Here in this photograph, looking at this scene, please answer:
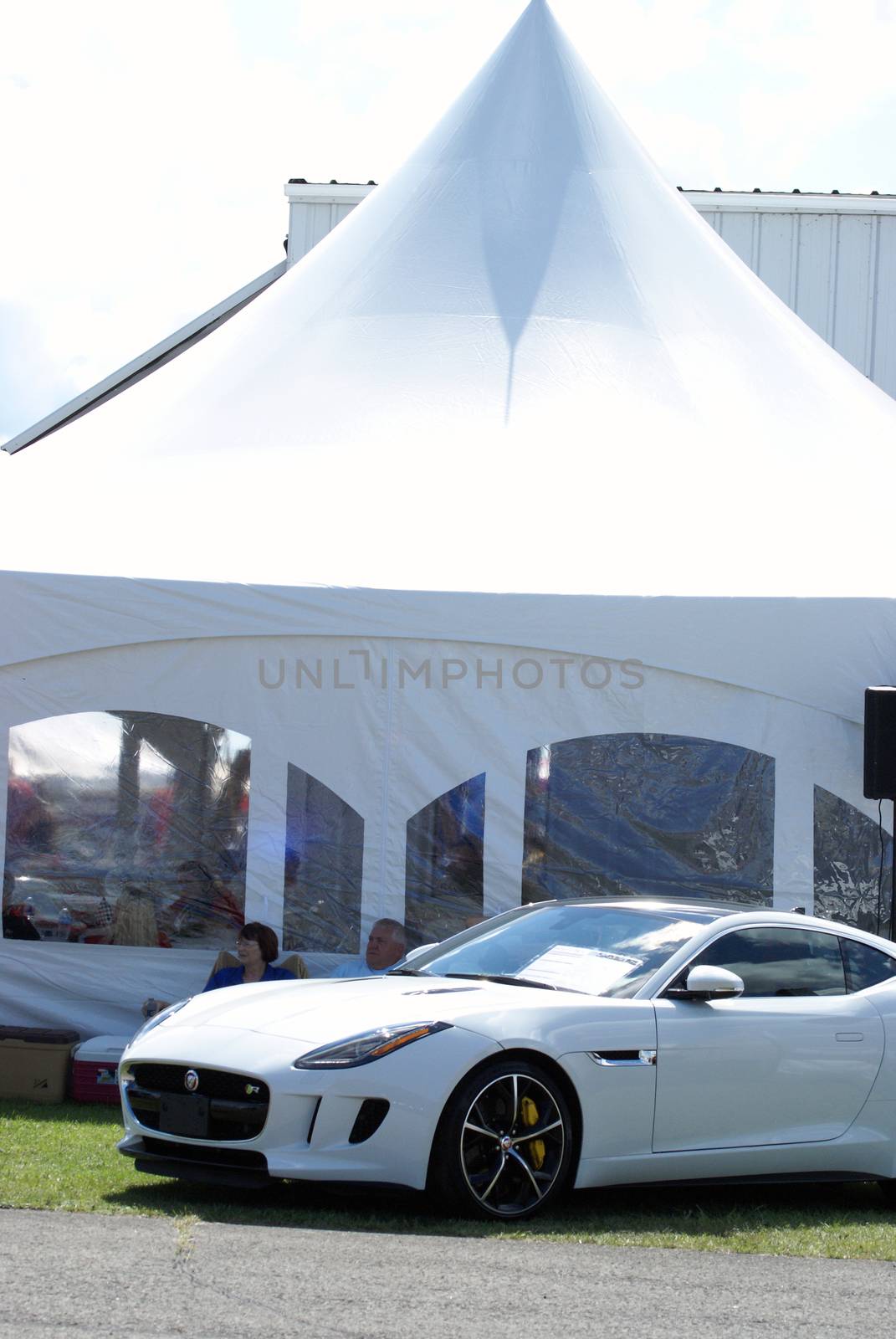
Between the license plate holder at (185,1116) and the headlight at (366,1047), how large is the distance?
1.42ft

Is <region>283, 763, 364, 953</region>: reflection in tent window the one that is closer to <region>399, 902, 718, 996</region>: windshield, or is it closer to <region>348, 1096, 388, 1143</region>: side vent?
<region>399, 902, 718, 996</region>: windshield

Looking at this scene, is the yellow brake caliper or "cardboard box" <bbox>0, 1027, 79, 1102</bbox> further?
"cardboard box" <bbox>0, 1027, 79, 1102</bbox>

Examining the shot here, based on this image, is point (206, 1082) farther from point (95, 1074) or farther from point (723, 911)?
point (95, 1074)

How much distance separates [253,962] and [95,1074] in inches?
41.7

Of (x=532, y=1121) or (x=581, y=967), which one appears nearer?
(x=532, y=1121)

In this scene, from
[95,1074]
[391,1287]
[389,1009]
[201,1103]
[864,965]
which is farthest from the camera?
[95,1074]

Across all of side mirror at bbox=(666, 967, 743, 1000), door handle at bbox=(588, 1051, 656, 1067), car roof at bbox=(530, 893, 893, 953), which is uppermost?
car roof at bbox=(530, 893, 893, 953)

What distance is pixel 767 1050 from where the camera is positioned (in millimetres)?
6438

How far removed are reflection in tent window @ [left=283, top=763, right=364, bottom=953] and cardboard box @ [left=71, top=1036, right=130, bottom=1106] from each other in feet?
4.21

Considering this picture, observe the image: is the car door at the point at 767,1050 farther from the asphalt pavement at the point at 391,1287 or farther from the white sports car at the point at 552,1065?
the asphalt pavement at the point at 391,1287

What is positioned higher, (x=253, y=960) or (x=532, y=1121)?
(x=253, y=960)

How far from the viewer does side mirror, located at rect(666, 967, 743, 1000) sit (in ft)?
20.6

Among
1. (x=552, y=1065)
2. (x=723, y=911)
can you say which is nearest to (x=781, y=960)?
(x=723, y=911)

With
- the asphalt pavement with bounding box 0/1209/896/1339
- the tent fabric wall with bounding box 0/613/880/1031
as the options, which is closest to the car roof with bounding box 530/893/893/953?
the asphalt pavement with bounding box 0/1209/896/1339
